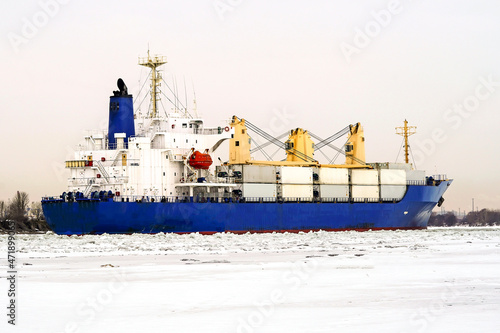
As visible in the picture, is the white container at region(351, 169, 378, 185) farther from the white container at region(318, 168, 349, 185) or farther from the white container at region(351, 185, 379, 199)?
the white container at region(318, 168, 349, 185)

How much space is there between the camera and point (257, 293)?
1689 centimetres

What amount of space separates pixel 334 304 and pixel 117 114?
122 ft

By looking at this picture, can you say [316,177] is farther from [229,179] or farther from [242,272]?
[242,272]

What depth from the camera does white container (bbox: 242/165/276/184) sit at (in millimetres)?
53981

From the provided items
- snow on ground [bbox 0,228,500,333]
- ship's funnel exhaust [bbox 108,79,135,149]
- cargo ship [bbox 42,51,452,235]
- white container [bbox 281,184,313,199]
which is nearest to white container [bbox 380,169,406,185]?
cargo ship [bbox 42,51,452,235]

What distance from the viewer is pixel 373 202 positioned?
6125 cm

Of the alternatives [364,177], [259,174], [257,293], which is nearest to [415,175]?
[364,177]

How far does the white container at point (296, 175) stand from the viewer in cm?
5616

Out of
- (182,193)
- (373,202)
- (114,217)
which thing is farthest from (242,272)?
(373,202)

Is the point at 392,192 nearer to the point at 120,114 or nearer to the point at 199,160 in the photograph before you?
the point at 199,160

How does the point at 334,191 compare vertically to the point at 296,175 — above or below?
below

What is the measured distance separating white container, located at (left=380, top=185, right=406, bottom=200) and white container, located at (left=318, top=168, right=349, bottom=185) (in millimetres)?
4153

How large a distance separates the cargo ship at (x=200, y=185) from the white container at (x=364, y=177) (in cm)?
9

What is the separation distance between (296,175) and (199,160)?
10562mm
